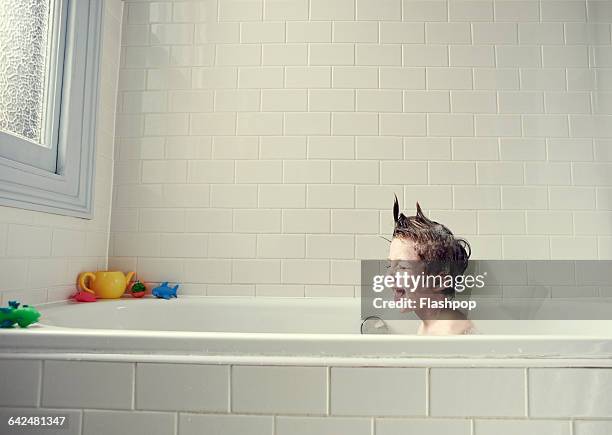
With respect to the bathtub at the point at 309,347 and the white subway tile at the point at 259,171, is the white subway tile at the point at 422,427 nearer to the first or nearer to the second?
the bathtub at the point at 309,347

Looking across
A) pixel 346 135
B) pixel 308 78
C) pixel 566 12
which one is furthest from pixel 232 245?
pixel 566 12

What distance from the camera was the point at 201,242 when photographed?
5.16 feet

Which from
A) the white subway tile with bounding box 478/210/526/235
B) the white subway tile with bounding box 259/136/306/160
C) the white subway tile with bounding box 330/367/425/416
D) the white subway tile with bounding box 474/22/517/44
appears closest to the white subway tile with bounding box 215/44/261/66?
the white subway tile with bounding box 259/136/306/160

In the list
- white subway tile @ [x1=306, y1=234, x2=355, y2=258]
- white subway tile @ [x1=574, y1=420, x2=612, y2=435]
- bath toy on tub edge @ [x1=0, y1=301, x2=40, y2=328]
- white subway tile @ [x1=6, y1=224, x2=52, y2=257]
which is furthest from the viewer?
white subway tile @ [x1=306, y1=234, x2=355, y2=258]

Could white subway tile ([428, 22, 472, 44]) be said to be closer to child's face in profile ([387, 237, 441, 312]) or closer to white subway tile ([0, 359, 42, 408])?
child's face in profile ([387, 237, 441, 312])

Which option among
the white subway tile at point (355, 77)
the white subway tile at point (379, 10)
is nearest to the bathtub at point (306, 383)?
the white subway tile at point (355, 77)

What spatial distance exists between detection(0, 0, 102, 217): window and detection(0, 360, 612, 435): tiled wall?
592 mm

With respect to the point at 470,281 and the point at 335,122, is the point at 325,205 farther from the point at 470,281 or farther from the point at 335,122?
the point at 470,281

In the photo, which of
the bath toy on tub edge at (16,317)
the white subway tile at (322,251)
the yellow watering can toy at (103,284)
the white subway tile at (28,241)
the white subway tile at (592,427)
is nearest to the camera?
the white subway tile at (592,427)

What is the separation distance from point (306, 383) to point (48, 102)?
3.96 ft

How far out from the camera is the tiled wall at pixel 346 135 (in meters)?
1.56

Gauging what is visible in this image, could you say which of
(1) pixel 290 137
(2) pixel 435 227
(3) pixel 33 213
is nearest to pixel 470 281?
(2) pixel 435 227

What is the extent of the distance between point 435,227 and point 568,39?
1.05 meters

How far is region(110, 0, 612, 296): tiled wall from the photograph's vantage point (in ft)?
5.11
